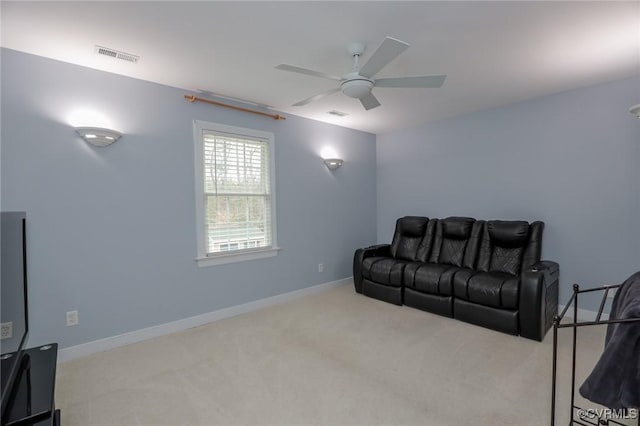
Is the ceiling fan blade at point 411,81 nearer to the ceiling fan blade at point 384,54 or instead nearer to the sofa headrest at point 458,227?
the ceiling fan blade at point 384,54

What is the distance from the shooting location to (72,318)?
264 cm

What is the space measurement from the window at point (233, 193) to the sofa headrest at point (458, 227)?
229 cm

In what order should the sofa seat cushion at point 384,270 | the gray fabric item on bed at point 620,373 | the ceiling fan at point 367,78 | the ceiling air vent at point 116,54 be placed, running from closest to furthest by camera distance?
the gray fabric item on bed at point 620,373 → the ceiling fan at point 367,78 → the ceiling air vent at point 116,54 → the sofa seat cushion at point 384,270

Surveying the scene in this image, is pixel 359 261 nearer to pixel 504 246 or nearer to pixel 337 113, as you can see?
pixel 504 246

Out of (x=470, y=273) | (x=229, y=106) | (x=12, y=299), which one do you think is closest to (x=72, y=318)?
(x=12, y=299)

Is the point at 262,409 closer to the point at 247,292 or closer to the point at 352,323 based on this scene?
the point at 352,323

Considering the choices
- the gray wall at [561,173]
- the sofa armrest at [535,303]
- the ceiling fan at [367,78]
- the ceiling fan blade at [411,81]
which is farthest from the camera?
the gray wall at [561,173]

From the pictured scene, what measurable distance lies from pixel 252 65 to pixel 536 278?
10.6 ft

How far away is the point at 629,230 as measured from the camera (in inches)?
123

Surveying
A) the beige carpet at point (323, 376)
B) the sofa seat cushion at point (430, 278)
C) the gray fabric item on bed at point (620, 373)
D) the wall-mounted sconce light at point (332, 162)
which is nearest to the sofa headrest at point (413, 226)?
the sofa seat cushion at point (430, 278)

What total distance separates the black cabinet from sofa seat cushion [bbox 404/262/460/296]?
10.7 feet

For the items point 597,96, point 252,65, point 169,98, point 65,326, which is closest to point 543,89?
point 597,96

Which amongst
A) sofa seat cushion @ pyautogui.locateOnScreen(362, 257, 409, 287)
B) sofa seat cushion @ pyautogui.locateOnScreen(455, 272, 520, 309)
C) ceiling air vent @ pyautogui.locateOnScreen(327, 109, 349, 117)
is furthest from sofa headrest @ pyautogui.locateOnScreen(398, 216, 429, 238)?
ceiling air vent @ pyautogui.locateOnScreen(327, 109, 349, 117)

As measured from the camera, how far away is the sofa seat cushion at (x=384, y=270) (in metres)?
3.85
